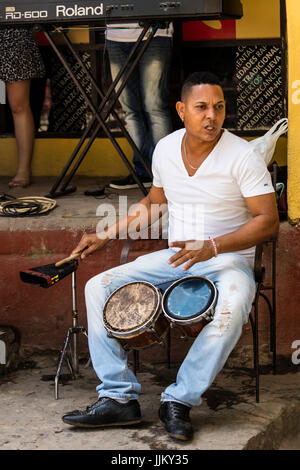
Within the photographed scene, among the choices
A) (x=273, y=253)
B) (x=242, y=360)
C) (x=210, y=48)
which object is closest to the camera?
(x=273, y=253)

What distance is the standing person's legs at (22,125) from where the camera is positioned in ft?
17.9

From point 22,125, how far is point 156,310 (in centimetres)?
244

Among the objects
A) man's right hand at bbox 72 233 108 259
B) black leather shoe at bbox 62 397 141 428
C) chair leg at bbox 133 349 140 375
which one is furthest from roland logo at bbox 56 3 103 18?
black leather shoe at bbox 62 397 141 428

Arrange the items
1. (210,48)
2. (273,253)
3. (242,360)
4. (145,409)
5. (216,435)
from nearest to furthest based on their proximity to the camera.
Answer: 1. (216,435)
2. (145,409)
3. (273,253)
4. (242,360)
5. (210,48)

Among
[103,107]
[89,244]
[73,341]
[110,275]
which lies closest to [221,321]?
[110,275]

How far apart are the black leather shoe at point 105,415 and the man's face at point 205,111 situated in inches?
50.6

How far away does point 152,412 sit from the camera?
3.92m

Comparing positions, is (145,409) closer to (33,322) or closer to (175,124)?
(33,322)

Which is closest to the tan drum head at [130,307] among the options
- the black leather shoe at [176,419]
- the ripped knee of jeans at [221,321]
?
the ripped knee of jeans at [221,321]

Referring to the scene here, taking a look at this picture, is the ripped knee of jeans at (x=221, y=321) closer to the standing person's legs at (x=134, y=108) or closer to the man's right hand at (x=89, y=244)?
the man's right hand at (x=89, y=244)

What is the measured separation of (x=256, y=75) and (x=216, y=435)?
10.4 feet

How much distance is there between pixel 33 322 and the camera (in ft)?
15.4

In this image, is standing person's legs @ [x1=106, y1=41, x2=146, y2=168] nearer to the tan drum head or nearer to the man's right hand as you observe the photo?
the man's right hand

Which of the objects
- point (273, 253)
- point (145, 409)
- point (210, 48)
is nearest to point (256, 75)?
point (210, 48)
